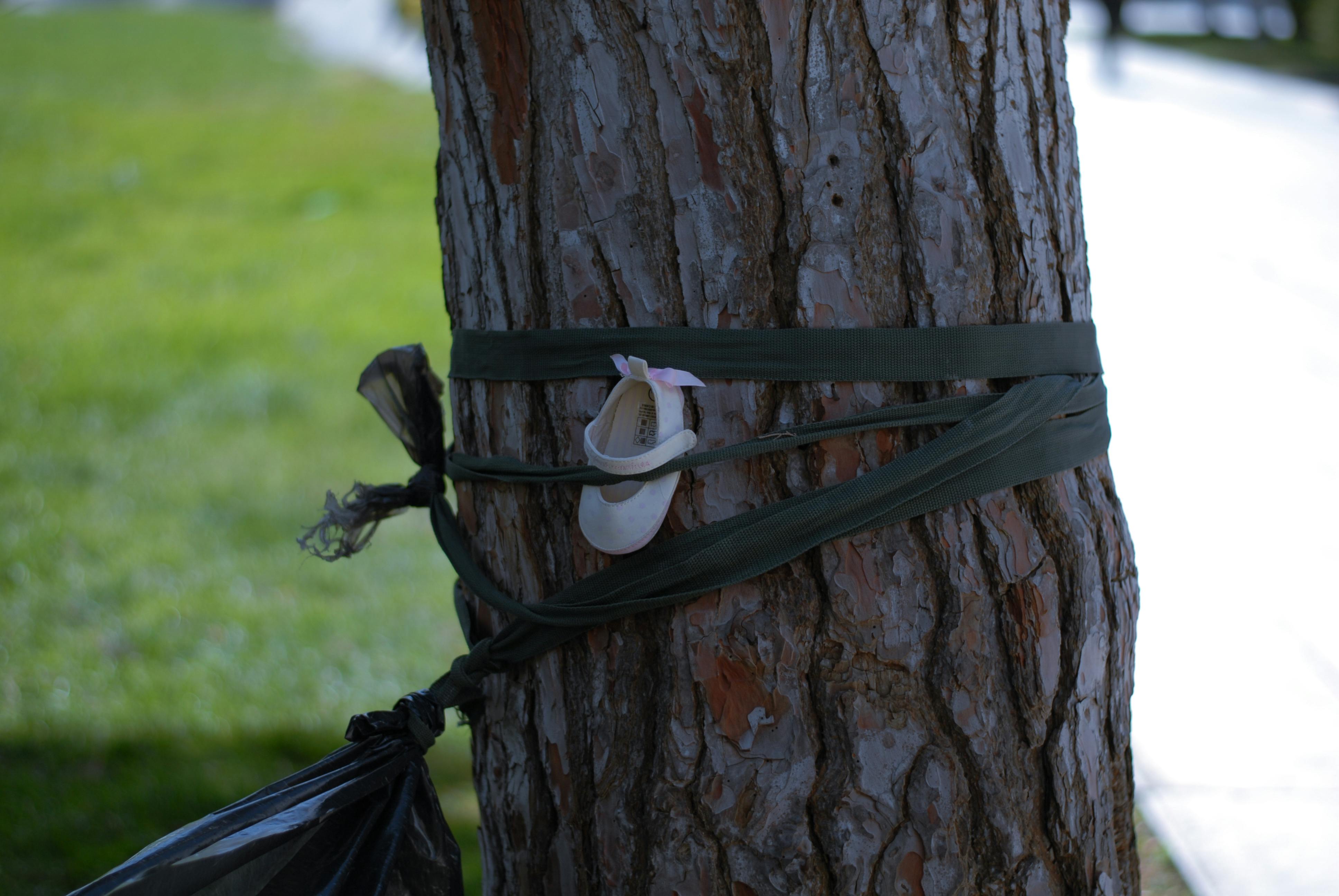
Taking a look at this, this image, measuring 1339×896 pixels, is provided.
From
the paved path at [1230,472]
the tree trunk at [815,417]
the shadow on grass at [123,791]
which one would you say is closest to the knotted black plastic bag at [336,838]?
the tree trunk at [815,417]

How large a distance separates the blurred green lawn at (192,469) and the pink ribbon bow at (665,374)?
201cm

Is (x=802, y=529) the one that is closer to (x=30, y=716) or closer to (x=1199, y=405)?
(x=30, y=716)

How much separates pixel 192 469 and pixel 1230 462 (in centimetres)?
484

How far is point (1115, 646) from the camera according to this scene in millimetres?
1365

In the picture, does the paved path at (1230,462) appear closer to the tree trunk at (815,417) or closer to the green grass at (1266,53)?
the tree trunk at (815,417)

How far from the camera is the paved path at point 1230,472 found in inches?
113

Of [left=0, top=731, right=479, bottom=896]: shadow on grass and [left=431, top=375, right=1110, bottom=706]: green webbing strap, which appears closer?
[left=431, top=375, right=1110, bottom=706]: green webbing strap

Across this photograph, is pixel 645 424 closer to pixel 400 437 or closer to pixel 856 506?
pixel 856 506

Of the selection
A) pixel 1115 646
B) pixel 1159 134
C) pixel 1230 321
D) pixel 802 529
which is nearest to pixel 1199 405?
pixel 1230 321

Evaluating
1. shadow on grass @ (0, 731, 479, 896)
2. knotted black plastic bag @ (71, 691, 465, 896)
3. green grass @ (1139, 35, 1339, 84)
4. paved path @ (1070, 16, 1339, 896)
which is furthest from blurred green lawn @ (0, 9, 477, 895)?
green grass @ (1139, 35, 1339, 84)

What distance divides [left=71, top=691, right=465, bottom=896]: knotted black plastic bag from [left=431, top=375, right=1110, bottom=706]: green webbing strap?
300 millimetres

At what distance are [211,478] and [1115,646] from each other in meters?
4.60

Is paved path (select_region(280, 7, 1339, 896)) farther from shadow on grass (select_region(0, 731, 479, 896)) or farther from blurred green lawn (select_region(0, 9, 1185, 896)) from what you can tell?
shadow on grass (select_region(0, 731, 479, 896))

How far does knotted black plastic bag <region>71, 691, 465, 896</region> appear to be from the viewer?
1243mm
